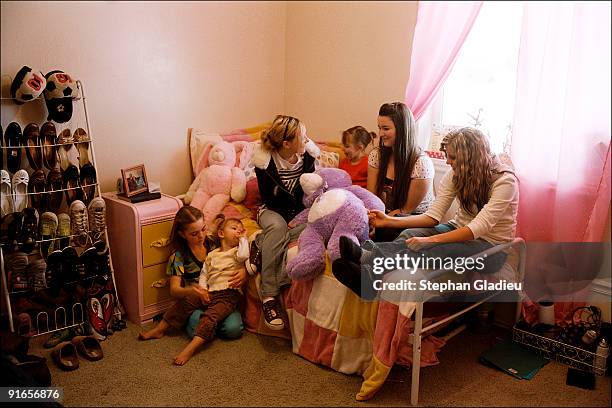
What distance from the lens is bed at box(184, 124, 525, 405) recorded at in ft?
7.29

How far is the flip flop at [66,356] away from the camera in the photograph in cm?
244

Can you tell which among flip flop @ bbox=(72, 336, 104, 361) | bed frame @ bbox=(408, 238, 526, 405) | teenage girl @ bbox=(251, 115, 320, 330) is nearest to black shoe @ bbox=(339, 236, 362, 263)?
bed frame @ bbox=(408, 238, 526, 405)

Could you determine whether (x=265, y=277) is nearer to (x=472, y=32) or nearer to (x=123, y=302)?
(x=123, y=302)

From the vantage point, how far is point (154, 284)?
287 cm

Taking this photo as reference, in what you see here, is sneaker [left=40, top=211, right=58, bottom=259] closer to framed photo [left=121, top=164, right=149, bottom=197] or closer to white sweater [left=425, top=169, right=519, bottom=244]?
framed photo [left=121, top=164, right=149, bottom=197]

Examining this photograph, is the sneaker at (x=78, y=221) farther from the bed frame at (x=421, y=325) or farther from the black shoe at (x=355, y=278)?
the bed frame at (x=421, y=325)

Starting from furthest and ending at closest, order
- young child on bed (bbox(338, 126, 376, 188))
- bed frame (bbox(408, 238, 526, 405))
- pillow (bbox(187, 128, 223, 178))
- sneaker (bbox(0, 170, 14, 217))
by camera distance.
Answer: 1. pillow (bbox(187, 128, 223, 178))
2. young child on bed (bbox(338, 126, 376, 188))
3. sneaker (bbox(0, 170, 14, 217))
4. bed frame (bbox(408, 238, 526, 405))

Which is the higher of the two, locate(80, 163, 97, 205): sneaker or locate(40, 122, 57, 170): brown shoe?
locate(40, 122, 57, 170): brown shoe

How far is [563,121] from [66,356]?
2.32 metres

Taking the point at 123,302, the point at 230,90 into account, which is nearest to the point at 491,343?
the point at 123,302

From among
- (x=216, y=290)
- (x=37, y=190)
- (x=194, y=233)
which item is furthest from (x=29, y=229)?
(x=216, y=290)

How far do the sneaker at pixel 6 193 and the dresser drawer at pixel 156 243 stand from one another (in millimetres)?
586

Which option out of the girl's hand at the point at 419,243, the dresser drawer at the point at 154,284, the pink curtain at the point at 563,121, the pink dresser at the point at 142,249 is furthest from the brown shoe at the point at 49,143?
the pink curtain at the point at 563,121

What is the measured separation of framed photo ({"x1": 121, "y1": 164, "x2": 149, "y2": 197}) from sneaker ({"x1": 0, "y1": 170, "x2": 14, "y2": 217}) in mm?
515
